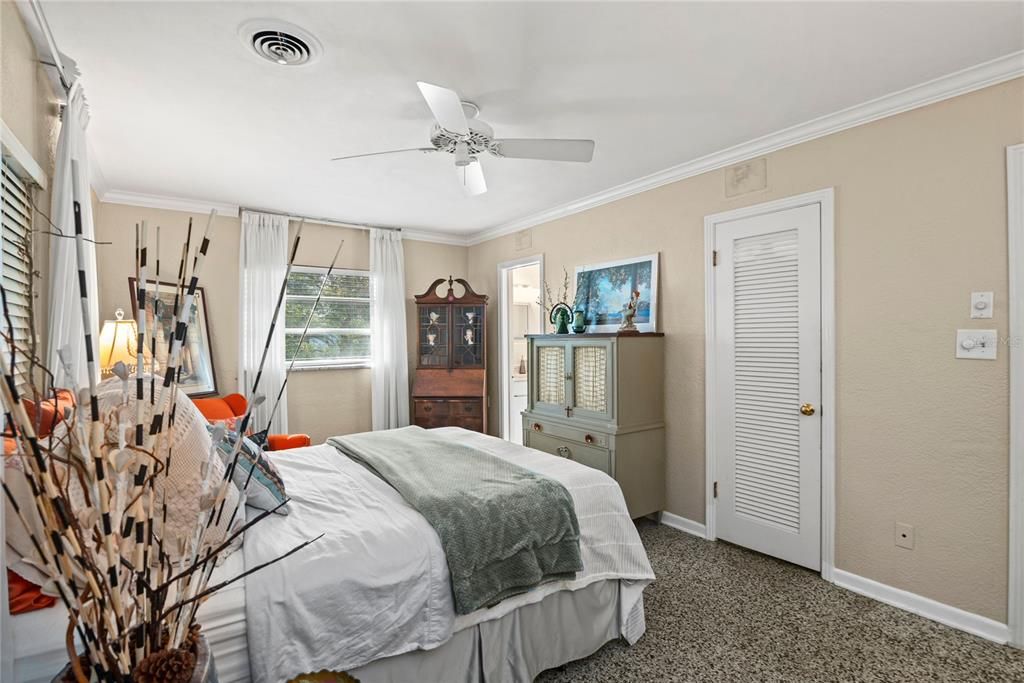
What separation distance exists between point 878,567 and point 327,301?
15.2 feet

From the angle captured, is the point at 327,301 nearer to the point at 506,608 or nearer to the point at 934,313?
the point at 506,608

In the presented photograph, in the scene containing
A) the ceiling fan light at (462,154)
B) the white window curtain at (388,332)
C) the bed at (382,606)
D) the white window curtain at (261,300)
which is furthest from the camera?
the white window curtain at (388,332)

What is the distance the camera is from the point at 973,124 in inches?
89.6

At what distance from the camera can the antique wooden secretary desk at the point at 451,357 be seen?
4953mm

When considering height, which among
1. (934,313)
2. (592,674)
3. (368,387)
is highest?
(934,313)

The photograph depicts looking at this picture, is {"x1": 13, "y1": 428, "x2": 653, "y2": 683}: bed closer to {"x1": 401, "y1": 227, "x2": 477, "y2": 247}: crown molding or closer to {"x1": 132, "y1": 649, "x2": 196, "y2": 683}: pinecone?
{"x1": 132, "y1": 649, "x2": 196, "y2": 683}: pinecone

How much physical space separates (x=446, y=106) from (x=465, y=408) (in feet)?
11.1

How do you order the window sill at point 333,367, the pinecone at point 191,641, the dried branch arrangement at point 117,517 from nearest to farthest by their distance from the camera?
the dried branch arrangement at point 117,517 → the pinecone at point 191,641 → the window sill at point 333,367

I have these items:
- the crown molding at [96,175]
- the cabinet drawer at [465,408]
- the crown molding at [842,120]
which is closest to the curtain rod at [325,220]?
the crown molding at [96,175]

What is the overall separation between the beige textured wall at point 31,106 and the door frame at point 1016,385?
377 cm

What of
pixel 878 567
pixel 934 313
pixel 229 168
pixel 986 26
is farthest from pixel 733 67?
pixel 229 168

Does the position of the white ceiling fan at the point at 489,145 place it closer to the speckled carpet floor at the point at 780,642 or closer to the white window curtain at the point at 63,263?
the white window curtain at the point at 63,263

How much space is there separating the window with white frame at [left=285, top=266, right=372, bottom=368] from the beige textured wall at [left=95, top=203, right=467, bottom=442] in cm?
10

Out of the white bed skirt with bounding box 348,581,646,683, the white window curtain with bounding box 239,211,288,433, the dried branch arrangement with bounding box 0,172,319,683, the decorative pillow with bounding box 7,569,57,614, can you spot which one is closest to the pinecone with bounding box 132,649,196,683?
the dried branch arrangement with bounding box 0,172,319,683
